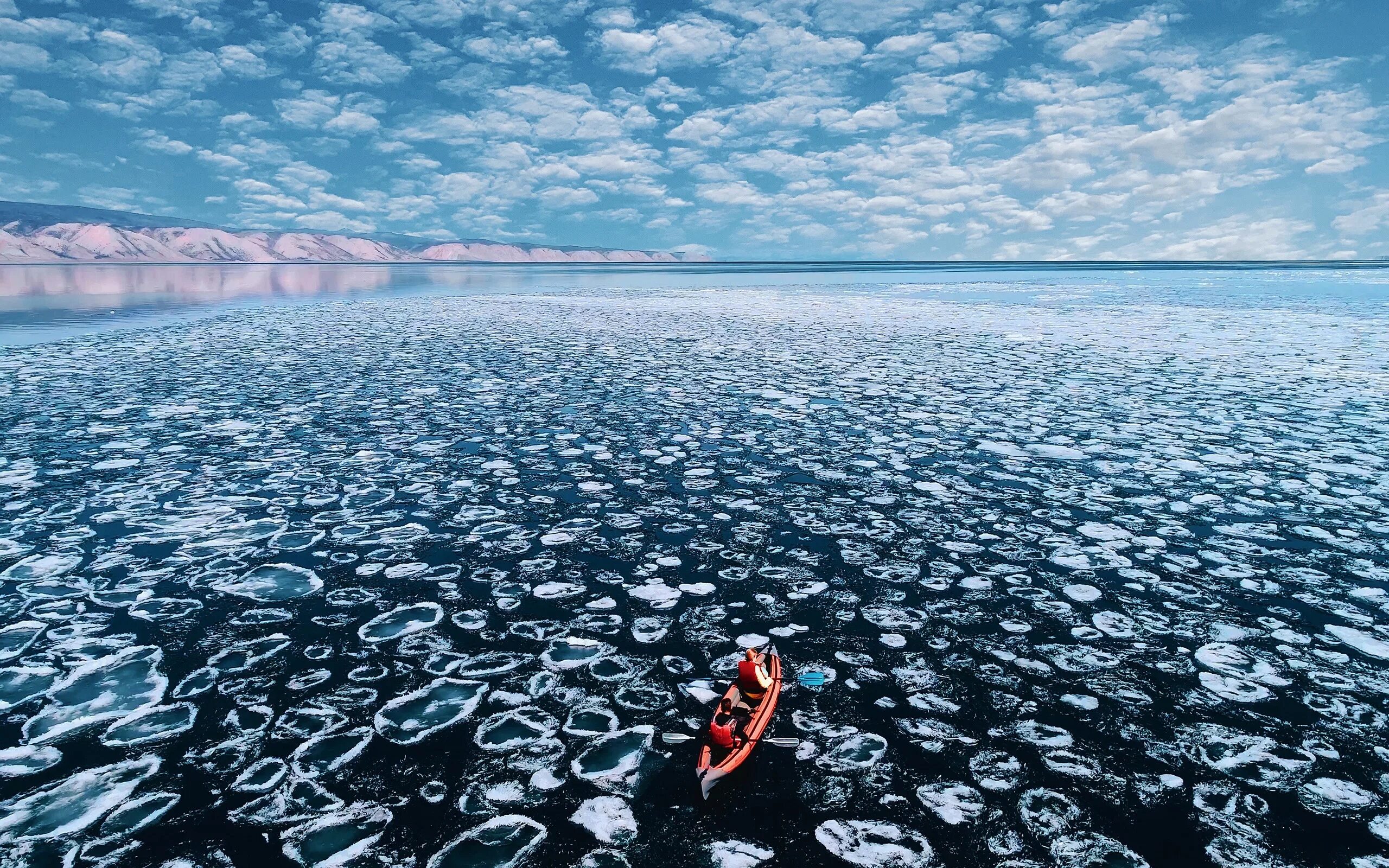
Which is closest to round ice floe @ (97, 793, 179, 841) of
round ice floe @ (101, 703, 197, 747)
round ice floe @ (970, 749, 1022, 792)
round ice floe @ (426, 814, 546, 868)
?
round ice floe @ (101, 703, 197, 747)

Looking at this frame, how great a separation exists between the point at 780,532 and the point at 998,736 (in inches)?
95.6

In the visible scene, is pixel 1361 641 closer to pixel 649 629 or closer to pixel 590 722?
pixel 649 629

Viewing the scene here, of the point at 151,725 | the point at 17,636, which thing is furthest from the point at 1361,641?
the point at 17,636

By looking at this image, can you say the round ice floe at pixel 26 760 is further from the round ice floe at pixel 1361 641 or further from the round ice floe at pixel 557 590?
the round ice floe at pixel 1361 641

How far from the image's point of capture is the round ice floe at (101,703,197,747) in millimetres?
3051

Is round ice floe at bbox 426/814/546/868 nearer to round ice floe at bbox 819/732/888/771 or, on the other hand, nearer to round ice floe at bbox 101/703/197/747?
round ice floe at bbox 819/732/888/771

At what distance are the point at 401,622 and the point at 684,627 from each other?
164 cm

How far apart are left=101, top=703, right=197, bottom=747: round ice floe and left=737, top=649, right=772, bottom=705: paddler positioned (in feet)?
8.11

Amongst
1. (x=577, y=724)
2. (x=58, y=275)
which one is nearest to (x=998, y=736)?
(x=577, y=724)

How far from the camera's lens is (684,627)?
4.01 metres

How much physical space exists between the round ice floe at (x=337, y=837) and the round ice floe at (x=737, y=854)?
4.02ft

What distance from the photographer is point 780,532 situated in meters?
5.32

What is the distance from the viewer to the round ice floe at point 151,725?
305 centimetres

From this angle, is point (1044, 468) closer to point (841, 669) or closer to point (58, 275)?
point (841, 669)
